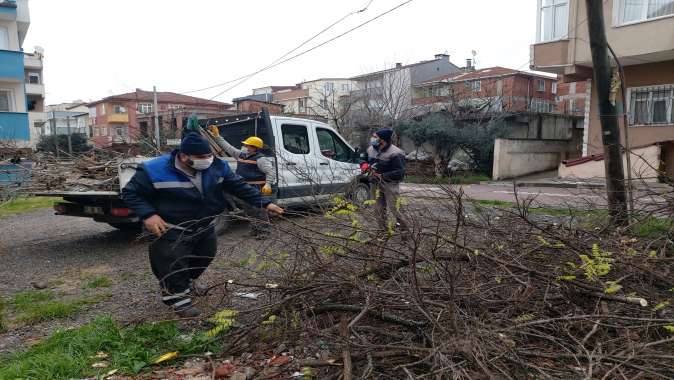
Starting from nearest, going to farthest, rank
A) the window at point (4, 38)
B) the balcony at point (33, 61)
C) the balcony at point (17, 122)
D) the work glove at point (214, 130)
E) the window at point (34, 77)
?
the work glove at point (214, 130) < the balcony at point (17, 122) < the window at point (4, 38) < the balcony at point (33, 61) < the window at point (34, 77)

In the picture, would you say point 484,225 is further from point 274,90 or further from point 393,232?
point 274,90

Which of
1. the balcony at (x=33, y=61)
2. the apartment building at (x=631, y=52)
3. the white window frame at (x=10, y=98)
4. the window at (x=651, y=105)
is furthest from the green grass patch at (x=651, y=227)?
the balcony at (x=33, y=61)

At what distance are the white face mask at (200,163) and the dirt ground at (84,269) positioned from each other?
2.34ft

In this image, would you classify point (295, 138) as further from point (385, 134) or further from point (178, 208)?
point (178, 208)

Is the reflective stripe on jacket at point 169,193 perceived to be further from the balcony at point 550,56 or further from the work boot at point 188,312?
the balcony at point 550,56

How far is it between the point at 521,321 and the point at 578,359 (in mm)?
345

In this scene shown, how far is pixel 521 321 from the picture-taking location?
8.89ft

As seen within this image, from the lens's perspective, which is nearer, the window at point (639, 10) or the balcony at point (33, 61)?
the window at point (639, 10)

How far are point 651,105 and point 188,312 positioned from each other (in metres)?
15.5

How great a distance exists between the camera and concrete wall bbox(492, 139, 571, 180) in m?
17.4

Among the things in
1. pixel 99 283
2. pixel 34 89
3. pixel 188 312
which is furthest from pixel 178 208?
pixel 34 89

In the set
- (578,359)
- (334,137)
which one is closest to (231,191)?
(578,359)

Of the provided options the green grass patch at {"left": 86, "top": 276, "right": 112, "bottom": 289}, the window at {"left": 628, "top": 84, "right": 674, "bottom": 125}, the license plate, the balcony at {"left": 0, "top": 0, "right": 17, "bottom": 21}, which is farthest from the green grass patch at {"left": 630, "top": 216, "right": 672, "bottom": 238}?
the balcony at {"left": 0, "top": 0, "right": 17, "bottom": 21}

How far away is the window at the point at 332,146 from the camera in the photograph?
8.13 m
